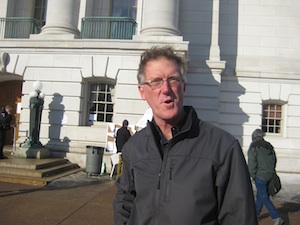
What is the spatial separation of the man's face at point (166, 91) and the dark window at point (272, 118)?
14281 millimetres

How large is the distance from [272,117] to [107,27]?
31.4 ft

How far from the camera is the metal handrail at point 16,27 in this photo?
47.4 ft

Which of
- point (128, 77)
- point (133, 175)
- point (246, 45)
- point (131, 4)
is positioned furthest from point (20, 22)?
point (133, 175)

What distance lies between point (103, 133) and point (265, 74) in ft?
28.5

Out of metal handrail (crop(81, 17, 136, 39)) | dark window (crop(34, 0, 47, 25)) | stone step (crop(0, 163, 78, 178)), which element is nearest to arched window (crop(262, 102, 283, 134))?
metal handrail (crop(81, 17, 136, 39))

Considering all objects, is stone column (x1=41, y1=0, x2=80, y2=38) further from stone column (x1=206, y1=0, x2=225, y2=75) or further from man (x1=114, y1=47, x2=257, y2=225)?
man (x1=114, y1=47, x2=257, y2=225)

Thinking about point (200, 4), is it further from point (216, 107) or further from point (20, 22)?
point (20, 22)

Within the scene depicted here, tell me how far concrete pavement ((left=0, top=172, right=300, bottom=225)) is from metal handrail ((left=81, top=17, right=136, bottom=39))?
7.04 metres

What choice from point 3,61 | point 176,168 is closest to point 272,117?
point 3,61

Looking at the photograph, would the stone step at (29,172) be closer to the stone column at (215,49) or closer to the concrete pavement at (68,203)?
the concrete pavement at (68,203)

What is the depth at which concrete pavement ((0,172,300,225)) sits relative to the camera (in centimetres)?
561

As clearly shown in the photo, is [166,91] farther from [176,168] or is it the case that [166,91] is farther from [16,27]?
[16,27]

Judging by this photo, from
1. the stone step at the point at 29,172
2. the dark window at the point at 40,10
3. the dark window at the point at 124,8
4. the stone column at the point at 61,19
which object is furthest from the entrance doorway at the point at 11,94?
the stone step at the point at 29,172

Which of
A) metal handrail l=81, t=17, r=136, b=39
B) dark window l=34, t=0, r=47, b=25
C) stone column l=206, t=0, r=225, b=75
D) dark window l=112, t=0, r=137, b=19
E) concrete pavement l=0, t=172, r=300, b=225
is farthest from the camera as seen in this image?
dark window l=34, t=0, r=47, b=25
